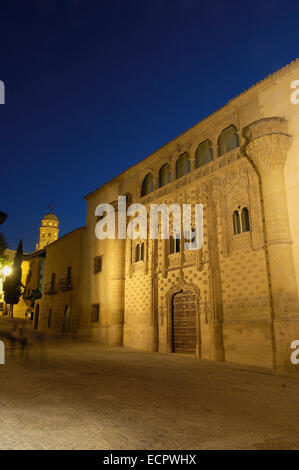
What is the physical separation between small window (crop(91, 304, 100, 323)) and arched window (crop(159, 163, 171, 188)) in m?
9.10

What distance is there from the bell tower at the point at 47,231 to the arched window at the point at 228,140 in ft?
198

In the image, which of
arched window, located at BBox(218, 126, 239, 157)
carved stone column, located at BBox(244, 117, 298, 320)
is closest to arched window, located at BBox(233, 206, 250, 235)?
carved stone column, located at BBox(244, 117, 298, 320)

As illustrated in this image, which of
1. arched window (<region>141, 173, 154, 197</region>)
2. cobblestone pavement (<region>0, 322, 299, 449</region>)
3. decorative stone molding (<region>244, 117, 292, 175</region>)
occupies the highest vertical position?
arched window (<region>141, 173, 154, 197</region>)

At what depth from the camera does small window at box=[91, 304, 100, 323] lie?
68.1ft

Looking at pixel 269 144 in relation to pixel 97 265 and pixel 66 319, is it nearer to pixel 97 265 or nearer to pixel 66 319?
pixel 97 265

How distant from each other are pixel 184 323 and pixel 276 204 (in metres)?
6.70

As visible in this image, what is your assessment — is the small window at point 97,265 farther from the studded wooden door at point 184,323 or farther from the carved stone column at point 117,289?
the studded wooden door at point 184,323

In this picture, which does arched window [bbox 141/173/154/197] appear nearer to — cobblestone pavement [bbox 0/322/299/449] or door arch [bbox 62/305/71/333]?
door arch [bbox 62/305/71/333]

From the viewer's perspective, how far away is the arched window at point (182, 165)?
16156 mm

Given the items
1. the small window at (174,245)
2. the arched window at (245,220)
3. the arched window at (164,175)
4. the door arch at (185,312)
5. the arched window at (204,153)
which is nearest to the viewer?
the arched window at (245,220)

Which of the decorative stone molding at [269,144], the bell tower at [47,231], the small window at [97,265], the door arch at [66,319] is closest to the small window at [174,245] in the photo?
the decorative stone molding at [269,144]

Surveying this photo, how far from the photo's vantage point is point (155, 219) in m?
17.1
